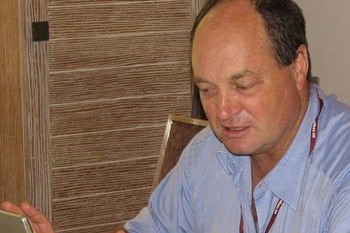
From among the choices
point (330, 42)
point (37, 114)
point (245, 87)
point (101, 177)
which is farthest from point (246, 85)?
point (101, 177)

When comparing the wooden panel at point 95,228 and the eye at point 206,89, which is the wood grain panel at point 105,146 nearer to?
the wooden panel at point 95,228

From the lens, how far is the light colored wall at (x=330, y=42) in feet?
11.5

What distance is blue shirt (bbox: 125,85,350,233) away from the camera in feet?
5.69

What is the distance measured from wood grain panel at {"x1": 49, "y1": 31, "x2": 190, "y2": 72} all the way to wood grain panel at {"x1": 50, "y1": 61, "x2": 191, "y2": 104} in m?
0.03

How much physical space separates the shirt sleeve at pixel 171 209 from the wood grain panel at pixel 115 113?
1.78 metres

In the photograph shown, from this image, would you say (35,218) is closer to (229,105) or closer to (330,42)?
(229,105)

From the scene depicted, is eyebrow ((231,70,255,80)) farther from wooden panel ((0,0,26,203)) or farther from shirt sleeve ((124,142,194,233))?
wooden panel ((0,0,26,203))

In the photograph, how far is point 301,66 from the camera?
1.81 metres

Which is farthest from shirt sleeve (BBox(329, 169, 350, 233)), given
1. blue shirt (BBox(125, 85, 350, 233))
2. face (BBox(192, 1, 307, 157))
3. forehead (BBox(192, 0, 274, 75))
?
forehead (BBox(192, 0, 274, 75))

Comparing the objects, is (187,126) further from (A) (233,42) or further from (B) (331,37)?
(B) (331,37)

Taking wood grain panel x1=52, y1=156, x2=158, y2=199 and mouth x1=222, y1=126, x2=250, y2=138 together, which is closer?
mouth x1=222, y1=126, x2=250, y2=138

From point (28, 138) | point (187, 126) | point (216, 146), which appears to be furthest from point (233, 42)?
point (28, 138)

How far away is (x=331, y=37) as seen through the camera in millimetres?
3609

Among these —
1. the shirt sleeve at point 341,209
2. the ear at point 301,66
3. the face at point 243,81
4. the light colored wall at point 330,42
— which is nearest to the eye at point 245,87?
the face at point 243,81
